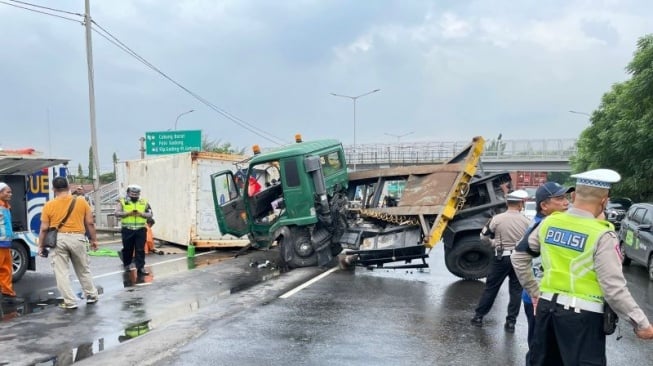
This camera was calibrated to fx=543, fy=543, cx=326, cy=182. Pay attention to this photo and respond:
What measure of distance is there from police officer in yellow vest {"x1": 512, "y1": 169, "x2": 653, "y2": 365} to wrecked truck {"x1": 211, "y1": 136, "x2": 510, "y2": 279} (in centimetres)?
591

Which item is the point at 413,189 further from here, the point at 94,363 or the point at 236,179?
the point at 94,363

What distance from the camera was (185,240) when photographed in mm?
13930

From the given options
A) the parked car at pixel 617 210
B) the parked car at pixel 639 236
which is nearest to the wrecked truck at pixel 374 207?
the parked car at pixel 639 236

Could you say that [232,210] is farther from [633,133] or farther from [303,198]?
[633,133]

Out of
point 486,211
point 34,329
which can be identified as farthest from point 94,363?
point 486,211

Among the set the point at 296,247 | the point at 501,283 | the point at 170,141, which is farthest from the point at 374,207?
the point at 170,141

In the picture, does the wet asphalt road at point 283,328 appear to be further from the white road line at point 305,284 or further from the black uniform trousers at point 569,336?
the black uniform trousers at point 569,336

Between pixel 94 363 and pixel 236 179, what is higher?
pixel 236 179

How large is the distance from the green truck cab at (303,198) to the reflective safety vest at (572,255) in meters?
6.91

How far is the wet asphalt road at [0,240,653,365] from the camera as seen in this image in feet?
17.0

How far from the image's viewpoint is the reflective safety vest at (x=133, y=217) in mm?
9844

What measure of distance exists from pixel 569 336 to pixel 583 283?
0.32 meters

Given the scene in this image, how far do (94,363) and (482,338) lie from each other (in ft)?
12.9

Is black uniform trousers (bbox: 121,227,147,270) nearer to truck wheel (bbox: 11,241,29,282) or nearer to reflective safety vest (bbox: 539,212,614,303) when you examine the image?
truck wheel (bbox: 11,241,29,282)
